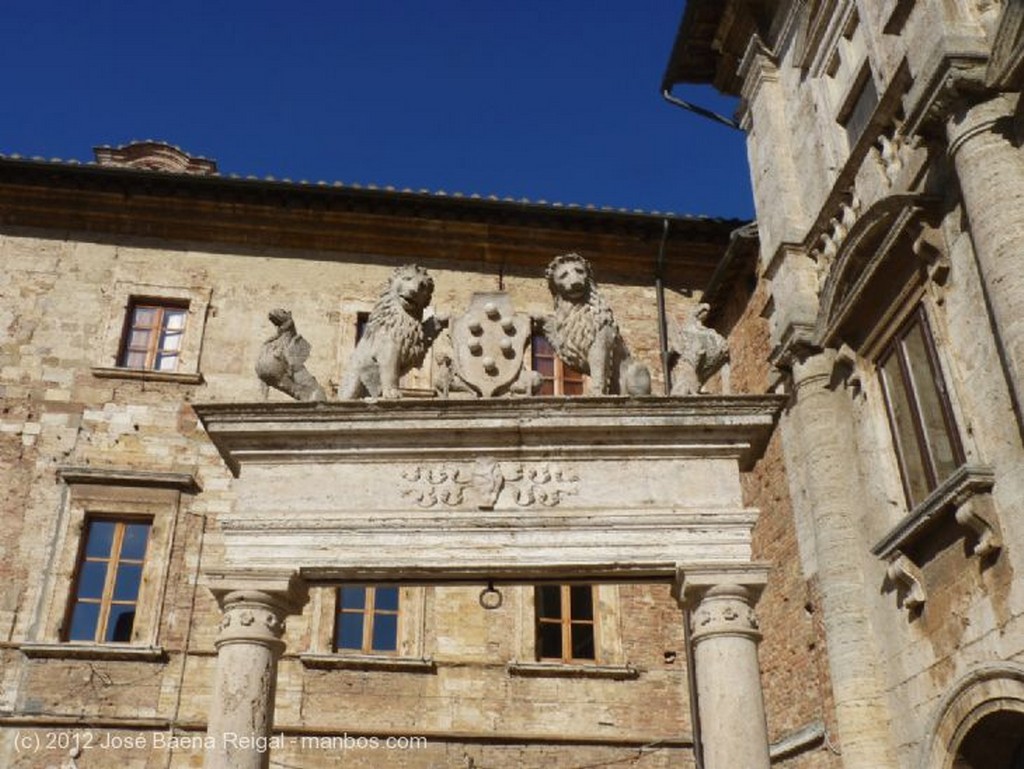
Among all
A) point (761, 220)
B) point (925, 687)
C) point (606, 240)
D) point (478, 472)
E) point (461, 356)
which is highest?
point (606, 240)

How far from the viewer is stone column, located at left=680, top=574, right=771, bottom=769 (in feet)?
19.9

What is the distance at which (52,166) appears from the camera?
15047 millimetres

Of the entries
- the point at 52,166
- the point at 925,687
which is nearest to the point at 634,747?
the point at 925,687

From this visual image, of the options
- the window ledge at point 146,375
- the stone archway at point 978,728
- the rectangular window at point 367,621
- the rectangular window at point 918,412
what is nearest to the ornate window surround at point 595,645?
the rectangular window at point 367,621

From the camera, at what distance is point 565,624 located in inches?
549

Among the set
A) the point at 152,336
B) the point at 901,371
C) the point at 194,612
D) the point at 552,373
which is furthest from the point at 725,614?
the point at 152,336

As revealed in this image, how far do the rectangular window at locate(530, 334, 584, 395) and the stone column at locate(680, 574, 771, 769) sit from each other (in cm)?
885

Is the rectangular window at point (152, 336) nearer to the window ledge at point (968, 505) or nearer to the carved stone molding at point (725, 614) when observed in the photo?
the carved stone molding at point (725, 614)

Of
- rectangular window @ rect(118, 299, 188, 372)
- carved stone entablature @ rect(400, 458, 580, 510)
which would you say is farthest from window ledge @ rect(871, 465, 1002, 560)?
rectangular window @ rect(118, 299, 188, 372)

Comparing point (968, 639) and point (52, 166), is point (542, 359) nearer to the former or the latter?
point (52, 166)

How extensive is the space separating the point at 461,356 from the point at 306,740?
694 centimetres

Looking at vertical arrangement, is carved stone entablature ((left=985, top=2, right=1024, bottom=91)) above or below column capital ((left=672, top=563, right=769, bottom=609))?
above

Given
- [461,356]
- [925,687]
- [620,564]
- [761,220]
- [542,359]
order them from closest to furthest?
[620,564], [461,356], [925,687], [761,220], [542,359]

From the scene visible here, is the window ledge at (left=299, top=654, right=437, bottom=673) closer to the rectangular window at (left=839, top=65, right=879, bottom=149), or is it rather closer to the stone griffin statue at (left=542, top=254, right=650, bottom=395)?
the stone griffin statue at (left=542, top=254, right=650, bottom=395)
